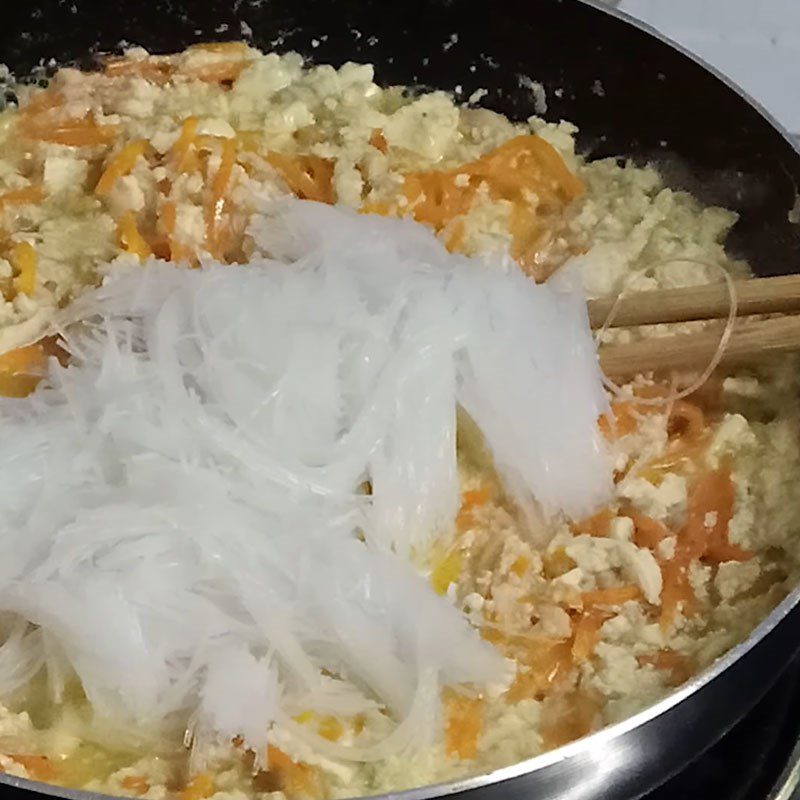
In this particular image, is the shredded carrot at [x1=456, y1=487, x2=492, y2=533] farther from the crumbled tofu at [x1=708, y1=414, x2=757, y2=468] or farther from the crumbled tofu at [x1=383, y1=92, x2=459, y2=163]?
the crumbled tofu at [x1=383, y1=92, x2=459, y2=163]

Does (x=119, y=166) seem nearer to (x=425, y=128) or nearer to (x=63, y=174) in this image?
(x=63, y=174)

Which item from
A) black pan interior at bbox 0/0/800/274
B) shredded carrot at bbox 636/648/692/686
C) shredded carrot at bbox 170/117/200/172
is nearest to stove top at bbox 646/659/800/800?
shredded carrot at bbox 636/648/692/686

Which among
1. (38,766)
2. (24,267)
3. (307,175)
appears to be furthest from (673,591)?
(24,267)

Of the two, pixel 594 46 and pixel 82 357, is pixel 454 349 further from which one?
pixel 594 46

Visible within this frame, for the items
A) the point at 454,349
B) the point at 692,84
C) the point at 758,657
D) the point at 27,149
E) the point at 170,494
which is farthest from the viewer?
the point at 27,149

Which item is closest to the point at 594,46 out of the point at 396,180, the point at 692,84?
the point at 692,84

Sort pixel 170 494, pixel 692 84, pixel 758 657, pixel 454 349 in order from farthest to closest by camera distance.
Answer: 1. pixel 692 84
2. pixel 454 349
3. pixel 170 494
4. pixel 758 657

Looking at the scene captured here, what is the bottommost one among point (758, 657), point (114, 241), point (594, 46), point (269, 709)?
point (269, 709)
